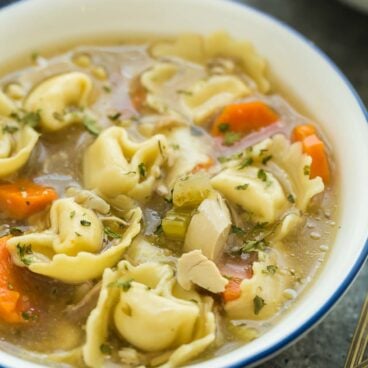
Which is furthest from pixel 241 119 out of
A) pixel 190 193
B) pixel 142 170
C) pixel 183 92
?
pixel 190 193

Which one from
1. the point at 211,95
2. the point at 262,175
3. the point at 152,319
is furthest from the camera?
Result: the point at 211,95

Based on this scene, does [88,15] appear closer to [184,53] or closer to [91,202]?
[184,53]

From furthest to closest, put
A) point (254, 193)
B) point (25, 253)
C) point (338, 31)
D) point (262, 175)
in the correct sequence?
point (338, 31) < point (262, 175) < point (254, 193) < point (25, 253)

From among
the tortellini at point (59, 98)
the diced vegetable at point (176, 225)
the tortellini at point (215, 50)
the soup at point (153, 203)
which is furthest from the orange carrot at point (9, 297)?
the tortellini at point (215, 50)

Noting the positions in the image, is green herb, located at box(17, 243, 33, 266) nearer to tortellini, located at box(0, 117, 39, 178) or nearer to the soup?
the soup

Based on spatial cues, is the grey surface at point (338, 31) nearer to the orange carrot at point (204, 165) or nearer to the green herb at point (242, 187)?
the green herb at point (242, 187)

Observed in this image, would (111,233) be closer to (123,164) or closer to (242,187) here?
(123,164)
